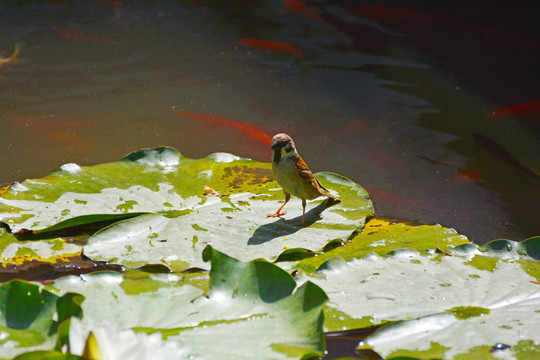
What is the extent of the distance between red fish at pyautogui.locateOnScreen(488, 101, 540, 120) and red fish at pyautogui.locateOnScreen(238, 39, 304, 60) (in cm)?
153

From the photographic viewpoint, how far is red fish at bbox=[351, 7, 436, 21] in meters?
4.39

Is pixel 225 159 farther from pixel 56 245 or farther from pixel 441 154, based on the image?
pixel 441 154

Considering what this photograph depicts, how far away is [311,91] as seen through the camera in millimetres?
3926

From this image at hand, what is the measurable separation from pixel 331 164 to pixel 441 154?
67 centimetres

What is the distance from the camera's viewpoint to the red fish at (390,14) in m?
4.39

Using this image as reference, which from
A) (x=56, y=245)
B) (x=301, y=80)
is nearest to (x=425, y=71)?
(x=301, y=80)

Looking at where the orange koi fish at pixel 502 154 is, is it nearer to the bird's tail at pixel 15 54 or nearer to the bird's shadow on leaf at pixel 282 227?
the bird's shadow on leaf at pixel 282 227

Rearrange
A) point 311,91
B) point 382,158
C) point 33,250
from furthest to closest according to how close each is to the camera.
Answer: point 311,91 < point 382,158 < point 33,250

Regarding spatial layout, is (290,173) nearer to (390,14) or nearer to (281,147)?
(281,147)

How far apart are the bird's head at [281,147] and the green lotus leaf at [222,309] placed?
88 cm

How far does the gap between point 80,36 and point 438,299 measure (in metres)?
3.84

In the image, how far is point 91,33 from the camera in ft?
15.2

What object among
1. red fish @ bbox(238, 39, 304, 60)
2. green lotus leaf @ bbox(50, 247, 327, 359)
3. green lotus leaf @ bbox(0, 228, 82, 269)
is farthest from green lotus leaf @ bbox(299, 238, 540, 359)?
red fish @ bbox(238, 39, 304, 60)

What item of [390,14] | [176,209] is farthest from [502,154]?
[176,209]
